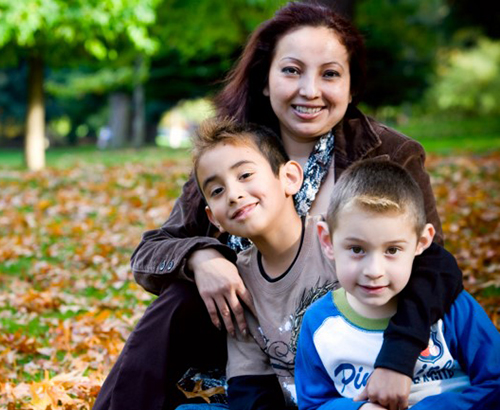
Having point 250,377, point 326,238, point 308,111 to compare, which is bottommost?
point 250,377

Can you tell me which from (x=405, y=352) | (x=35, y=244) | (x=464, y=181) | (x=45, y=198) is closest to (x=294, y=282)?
(x=405, y=352)

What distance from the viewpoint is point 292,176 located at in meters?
2.84

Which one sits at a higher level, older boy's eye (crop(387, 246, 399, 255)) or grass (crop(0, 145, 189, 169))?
older boy's eye (crop(387, 246, 399, 255))

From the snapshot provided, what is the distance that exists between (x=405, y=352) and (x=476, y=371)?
0.24 m

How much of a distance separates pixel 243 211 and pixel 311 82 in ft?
2.43

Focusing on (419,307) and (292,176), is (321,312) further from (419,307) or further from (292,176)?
(292,176)

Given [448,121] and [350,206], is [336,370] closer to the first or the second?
[350,206]

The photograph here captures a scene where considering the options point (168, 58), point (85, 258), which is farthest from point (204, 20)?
point (85, 258)

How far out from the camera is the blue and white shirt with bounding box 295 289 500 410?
6.79 ft

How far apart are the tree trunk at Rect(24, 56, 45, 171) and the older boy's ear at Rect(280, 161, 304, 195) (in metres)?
12.0

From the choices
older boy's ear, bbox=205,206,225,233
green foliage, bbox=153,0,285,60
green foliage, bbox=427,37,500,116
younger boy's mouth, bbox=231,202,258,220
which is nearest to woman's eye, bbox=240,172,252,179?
younger boy's mouth, bbox=231,202,258,220

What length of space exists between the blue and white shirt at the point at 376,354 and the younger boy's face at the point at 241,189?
0.46m

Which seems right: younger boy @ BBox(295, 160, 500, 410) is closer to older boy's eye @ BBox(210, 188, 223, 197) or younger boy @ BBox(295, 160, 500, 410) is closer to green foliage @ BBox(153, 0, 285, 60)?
older boy's eye @ BBox(210, 188, 223, 197)

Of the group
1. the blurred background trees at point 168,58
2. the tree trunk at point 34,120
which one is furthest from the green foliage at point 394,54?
the tree trunk at point 34,120
